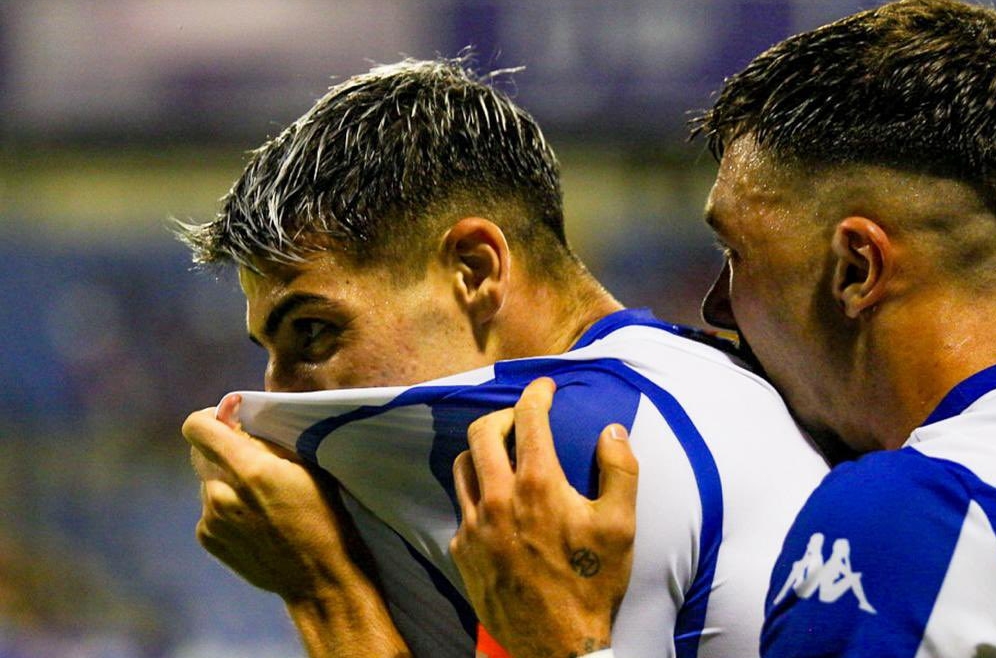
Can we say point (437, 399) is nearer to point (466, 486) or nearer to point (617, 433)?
point (466, 486)

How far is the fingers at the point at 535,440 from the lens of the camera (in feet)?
5.37

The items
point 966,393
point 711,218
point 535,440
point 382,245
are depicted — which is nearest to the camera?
point 966,393

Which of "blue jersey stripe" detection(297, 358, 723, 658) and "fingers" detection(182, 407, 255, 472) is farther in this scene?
"fingers" detection(182, 407, 255, 472)

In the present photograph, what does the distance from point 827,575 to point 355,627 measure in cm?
78

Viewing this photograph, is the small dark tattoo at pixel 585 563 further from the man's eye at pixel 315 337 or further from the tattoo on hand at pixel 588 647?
the man's eye at pixel 315 337

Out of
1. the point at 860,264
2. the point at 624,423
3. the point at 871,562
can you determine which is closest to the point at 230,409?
the point at 624,423

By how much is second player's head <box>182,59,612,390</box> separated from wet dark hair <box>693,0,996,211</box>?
439 millimetres

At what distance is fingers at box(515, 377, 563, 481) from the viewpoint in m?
1.64

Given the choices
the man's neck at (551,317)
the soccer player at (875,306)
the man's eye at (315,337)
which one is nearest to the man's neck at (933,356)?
the soccer player at (875,306)

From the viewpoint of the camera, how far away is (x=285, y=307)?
2.05 m

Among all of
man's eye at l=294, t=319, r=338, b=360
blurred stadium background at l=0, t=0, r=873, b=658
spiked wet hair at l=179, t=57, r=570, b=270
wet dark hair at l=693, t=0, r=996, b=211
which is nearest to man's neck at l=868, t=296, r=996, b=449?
wet dark hair at l=693, t=0, r=996, b=211

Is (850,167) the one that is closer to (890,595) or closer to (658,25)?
(890,595)

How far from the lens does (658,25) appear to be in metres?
7.13

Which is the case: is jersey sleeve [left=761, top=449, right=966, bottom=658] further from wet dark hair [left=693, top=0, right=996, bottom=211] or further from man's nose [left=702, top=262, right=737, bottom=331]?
man's nose [left=702, top=262, right=737, bottom=331]
